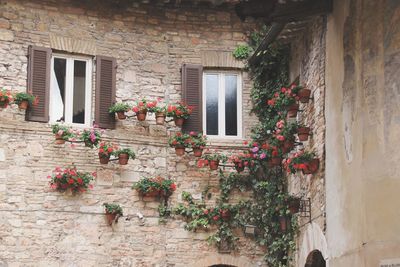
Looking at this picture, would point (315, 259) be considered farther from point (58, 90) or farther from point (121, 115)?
point (58, 90)

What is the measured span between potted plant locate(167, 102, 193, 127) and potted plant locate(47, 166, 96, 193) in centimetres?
176

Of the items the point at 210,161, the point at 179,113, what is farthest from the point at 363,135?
the point at 179,113

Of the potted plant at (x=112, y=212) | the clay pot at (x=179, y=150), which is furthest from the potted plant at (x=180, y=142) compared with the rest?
the potted plant at (x=112, y=212)

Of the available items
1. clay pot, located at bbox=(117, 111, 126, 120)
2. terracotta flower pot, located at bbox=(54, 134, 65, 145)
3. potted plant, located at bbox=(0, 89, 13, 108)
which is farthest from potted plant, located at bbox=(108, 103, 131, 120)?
potted plant, located at bbox=(0, 89, 13, 108)

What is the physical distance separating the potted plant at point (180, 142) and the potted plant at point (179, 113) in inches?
10.0

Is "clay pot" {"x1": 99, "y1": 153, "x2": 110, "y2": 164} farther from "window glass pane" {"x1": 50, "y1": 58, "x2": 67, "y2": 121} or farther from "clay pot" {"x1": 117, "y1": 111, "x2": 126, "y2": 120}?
"window glass pane" {"x1": 50, "y1": 58, "x2": 67, "y2": 121}

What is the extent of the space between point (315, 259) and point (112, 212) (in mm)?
3247

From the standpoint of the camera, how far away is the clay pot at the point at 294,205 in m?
13.2

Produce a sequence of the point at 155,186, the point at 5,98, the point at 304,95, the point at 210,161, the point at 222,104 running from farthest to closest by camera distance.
Result: 1. the point at 222,104
2. the point at 210,161
3. the point at 155,186
4. the point at 5,98
5. the point at 304,95

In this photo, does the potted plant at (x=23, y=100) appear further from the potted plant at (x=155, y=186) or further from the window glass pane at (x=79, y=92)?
the potted plant at (x=155, y=186)

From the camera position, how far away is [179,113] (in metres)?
14.6

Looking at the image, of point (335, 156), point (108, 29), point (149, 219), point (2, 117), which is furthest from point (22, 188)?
point (335, 156)

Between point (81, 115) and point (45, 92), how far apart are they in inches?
28.9

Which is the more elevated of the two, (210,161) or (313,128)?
(313,128)
